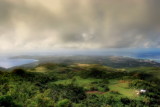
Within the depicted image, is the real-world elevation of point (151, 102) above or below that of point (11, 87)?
below

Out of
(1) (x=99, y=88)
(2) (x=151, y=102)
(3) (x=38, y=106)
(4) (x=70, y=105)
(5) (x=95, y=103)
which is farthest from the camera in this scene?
(1) (x=99, y=88)

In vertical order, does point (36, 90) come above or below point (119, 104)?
above

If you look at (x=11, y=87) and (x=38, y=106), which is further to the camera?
(x=11, y=87)

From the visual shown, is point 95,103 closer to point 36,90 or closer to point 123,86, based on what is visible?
point 36,90

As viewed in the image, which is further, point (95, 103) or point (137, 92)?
point (137, 92)

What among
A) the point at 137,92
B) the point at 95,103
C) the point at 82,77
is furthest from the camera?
the point at 82,77

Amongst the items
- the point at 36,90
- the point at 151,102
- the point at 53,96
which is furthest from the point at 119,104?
the point at 36,90

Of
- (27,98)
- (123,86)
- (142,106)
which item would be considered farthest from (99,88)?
(27,98)

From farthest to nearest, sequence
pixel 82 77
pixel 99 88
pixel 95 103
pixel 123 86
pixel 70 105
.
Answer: pixel 82 77 < pixel 123 86 < pixel 99 88 < pixel 95 103 < pixel 70 105

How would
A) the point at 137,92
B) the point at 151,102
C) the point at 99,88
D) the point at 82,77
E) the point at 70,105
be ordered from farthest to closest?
the point at 82,77, the point at 99,88, the point at 137,92, the point at 151,102, the point at 70,105

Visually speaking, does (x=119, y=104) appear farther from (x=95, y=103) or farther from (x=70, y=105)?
(x=70, y=105)
